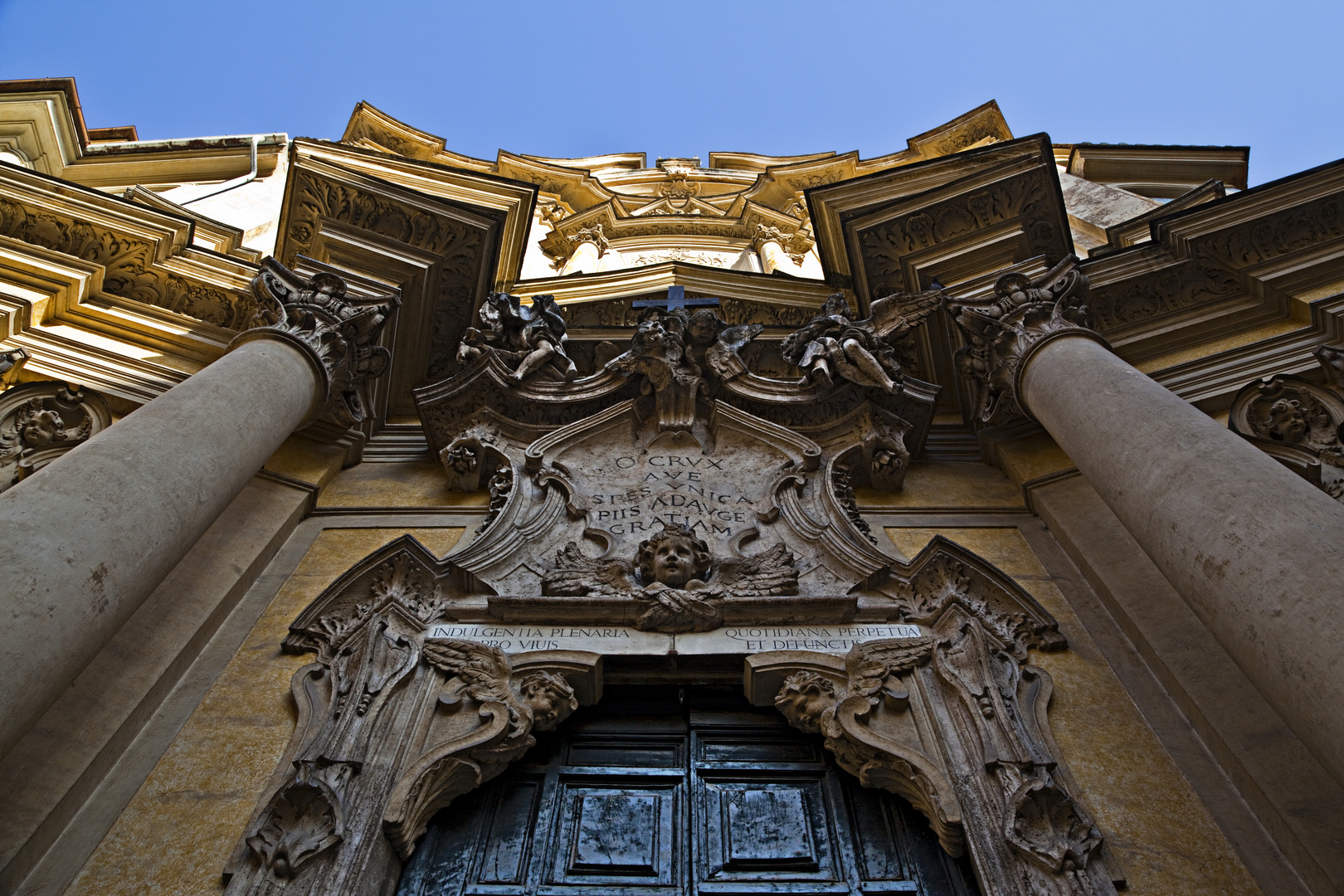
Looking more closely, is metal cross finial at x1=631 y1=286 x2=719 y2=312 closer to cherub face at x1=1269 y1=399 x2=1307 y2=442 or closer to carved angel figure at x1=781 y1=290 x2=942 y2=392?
carved angel figure at x1=781 y1=290 x2=942 y2=392

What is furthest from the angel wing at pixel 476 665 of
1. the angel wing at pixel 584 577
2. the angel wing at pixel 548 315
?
the angel wing at pixel 548 315

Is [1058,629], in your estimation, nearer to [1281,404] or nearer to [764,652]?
[764,652]

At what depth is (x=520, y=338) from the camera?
8.28 meters

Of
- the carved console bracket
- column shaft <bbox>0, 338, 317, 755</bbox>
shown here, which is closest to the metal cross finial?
column shaft <bbox>0, 338, 317, 755</bbox>

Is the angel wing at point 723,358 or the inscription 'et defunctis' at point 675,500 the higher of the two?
the angel wing at point 723,358

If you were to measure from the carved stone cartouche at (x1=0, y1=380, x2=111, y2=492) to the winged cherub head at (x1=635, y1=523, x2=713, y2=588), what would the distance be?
13.4 ft

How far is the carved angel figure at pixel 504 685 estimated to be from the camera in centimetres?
477

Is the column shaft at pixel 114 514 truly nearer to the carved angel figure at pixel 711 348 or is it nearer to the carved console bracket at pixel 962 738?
the carved console bracket at pixel 962 738

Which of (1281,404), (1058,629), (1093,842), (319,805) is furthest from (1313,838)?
(319,805)

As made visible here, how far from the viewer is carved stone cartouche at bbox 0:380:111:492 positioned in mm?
6281

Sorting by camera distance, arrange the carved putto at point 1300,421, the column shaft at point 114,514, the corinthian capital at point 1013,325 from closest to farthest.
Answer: the column shaft at point 114,514 → the carved putto at point 1300,421 → the corinthian capital at point 1013,325

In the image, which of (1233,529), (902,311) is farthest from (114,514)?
(902,311)

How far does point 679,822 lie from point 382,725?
156cm

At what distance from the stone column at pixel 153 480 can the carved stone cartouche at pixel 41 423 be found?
129 centimetres
